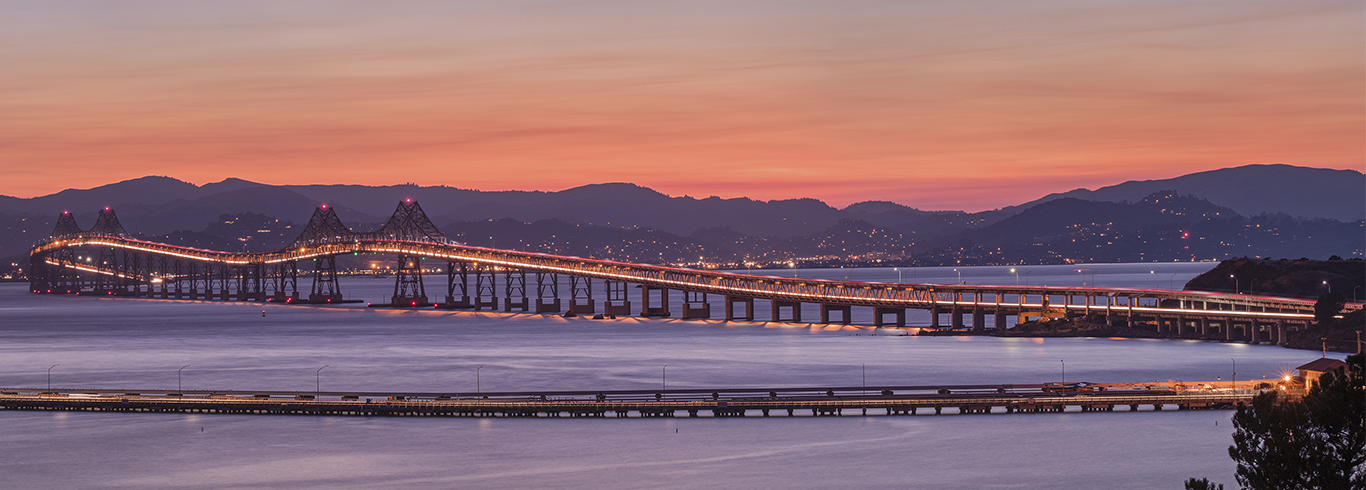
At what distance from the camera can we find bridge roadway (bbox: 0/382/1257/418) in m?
67.2

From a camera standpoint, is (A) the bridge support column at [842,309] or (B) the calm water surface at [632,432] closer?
(B) the calm water surface at [632,432]

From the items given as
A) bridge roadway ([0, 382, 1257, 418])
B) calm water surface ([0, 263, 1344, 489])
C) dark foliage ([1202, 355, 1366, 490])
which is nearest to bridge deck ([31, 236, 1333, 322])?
calm water surface ([0, 263, 1344, 489])

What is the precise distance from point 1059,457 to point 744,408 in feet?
58.6

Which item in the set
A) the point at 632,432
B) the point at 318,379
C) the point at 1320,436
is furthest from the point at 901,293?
the point at 1320,436

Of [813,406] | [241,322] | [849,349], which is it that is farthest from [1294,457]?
[241,322]

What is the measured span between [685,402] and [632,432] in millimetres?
5658

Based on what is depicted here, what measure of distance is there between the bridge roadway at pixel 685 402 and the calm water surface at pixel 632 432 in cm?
120

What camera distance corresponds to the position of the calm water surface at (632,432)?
52.6 meters

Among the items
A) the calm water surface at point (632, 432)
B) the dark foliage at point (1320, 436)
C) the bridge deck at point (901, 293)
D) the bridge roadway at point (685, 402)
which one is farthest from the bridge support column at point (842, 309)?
the dark foliage at point (1320, 436)

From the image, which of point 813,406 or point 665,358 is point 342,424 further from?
point 665,358

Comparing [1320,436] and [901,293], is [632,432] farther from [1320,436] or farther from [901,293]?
[901,293]

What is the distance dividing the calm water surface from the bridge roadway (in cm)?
120

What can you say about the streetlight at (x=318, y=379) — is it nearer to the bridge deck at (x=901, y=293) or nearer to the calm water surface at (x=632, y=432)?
the calm water surface at (x=632, y=432)

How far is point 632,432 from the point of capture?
205 ft
